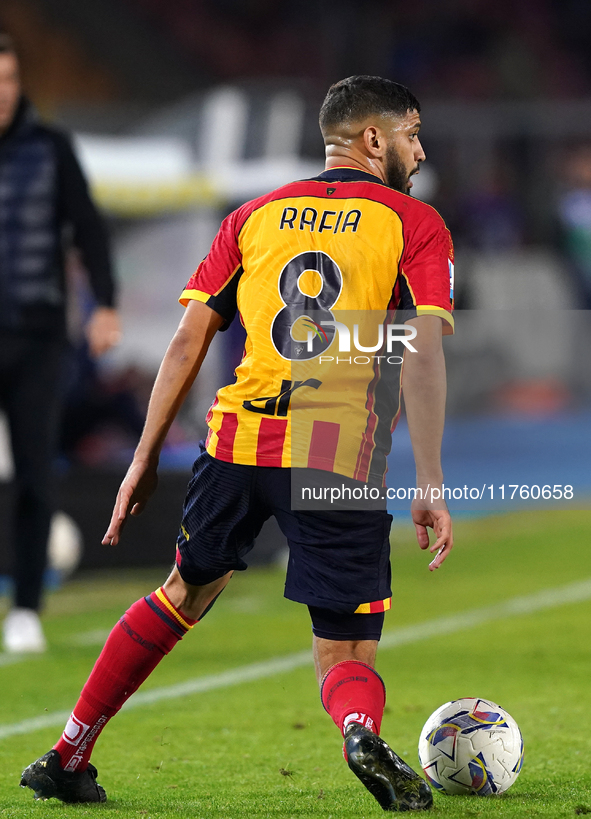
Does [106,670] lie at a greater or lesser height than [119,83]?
lesser

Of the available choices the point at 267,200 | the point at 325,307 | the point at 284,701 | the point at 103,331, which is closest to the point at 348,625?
the point at 325,307

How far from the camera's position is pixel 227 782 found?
128 inches

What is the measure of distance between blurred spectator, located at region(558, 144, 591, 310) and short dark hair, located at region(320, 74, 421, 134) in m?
12.9

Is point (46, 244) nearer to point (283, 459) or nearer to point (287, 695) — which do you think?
point (287, 695)

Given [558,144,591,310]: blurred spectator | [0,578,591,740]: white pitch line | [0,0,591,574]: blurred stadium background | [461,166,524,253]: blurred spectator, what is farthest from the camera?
[461,166,524,253]: blurred spectator

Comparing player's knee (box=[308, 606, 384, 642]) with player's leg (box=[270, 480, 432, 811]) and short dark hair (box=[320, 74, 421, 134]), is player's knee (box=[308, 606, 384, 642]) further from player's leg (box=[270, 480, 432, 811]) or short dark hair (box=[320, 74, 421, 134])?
short dark hair (box=[320, 74, 421, 134])

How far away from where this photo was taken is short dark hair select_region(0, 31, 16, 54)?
4.89 metres

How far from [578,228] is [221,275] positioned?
13577 mm

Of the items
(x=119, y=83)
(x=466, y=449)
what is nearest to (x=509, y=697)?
(x=466, y=449)

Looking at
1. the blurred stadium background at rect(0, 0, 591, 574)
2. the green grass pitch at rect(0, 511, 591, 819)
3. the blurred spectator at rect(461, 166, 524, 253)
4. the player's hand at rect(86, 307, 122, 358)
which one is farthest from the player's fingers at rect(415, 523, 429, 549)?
the blurred spectator at rect(461, 166, 524, 253)

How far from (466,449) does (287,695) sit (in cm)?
832

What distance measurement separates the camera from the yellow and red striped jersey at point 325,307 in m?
2.77

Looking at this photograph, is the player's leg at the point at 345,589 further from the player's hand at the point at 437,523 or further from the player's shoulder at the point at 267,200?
the player's shoulder at the point at 267,200

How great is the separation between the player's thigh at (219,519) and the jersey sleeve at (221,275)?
36 centimetres
